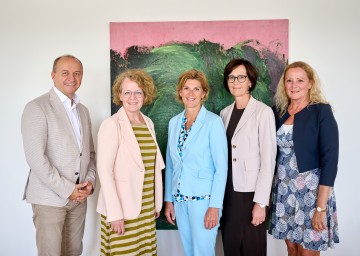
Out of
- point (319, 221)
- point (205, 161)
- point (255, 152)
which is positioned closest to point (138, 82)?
point (205, 161)

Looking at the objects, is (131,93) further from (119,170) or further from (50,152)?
(50,152)

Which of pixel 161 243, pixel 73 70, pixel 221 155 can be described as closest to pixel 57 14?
pixel 73 70

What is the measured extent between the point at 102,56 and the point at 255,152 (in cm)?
166

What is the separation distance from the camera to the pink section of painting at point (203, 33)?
9.11ft

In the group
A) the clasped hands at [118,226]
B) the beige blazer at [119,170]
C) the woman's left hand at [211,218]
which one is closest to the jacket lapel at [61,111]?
the beige blazer at [119,170]

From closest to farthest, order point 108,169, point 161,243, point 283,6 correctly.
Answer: point 108,169 < point 283,6 < point 161,243

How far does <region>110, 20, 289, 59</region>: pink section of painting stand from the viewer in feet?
9.11

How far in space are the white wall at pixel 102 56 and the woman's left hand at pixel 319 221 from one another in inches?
36.5

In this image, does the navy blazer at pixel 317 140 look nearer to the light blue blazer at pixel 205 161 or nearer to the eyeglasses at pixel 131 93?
the light blue blazer at pixel 205 161

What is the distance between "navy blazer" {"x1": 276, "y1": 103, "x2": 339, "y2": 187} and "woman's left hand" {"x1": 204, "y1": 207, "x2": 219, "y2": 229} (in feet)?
2.17

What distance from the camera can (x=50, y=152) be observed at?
7.04 feet
